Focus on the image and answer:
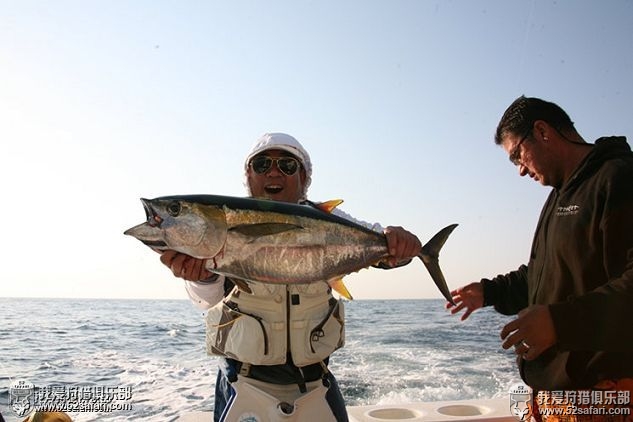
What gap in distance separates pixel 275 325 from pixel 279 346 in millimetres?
157

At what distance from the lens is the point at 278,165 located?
14.1 feet

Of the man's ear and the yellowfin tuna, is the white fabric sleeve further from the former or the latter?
the man's ear

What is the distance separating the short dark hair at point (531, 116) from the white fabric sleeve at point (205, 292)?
2651mm

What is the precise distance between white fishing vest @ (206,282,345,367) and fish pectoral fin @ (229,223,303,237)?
91 cm

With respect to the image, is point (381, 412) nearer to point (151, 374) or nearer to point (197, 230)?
point (197, 230)

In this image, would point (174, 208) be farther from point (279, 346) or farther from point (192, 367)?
point (192, 367)

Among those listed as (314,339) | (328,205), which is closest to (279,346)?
(314,339)

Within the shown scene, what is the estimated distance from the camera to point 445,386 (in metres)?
12.9

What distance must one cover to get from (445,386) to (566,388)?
10.4m

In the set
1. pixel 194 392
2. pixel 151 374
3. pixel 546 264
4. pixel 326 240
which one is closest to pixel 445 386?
pixel 194 392

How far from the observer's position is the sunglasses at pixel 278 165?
14.1 feet

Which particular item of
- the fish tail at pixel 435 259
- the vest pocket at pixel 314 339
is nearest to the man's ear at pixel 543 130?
the fish tail at pixel 435 259

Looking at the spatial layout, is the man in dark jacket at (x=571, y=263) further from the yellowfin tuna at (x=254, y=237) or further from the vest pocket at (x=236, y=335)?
the vest pocket at (x=236, y=335)

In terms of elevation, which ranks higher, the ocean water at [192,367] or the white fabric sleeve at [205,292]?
the white fabric sleeve at [205,292]
